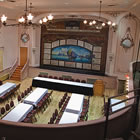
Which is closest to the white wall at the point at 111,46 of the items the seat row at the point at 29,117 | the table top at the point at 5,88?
the table top at the point at 5,88

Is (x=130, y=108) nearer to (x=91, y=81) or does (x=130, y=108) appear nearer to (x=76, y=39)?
(x=91, y=81)

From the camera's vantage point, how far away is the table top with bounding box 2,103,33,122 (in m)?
6.42

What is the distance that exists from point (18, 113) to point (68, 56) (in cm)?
897

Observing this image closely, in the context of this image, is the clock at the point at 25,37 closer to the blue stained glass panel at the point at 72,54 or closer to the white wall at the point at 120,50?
the white wall at the point at 120,50

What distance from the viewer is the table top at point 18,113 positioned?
6419 mm

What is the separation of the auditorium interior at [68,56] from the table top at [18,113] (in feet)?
0.14

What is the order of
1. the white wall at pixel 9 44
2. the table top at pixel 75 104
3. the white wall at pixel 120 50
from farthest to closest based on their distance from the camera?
the white wall at pixel 9 44, the white wall at pixel 120 50, the table top at pixel 75 104

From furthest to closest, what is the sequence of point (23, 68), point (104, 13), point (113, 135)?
point (23, 68), point (104, 13), point (113, 135)

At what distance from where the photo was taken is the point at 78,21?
550 inches

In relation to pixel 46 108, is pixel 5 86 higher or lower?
higher

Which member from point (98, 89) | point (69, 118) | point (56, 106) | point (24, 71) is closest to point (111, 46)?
point (98, 89)

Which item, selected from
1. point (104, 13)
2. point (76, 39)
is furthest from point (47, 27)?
point (104, 13)

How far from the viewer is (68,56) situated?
1498 centimetres

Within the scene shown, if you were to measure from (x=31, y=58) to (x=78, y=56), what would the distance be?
179 inches
